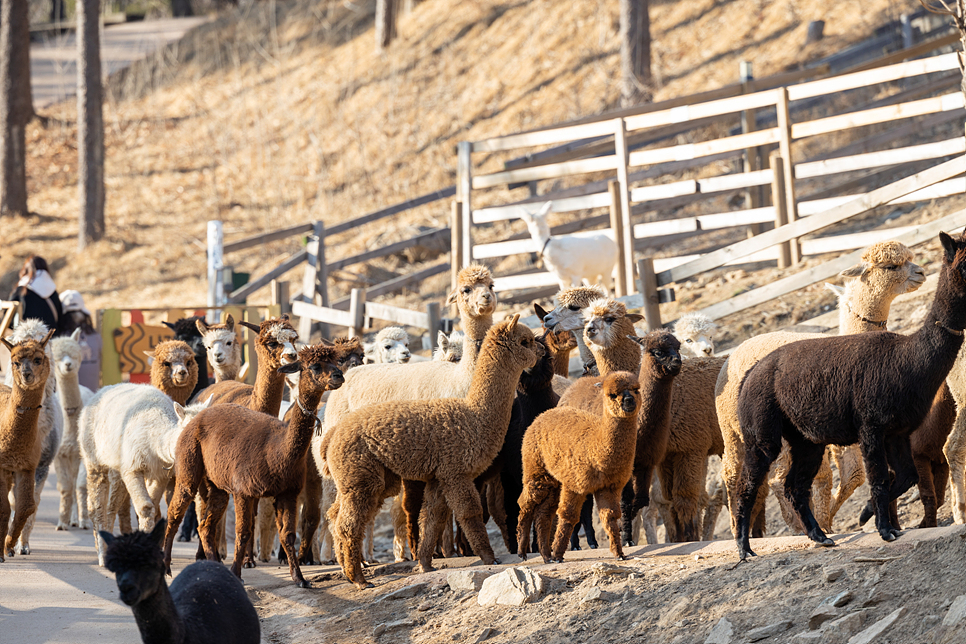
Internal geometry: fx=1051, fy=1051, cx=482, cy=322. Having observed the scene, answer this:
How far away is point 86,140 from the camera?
23.2 m

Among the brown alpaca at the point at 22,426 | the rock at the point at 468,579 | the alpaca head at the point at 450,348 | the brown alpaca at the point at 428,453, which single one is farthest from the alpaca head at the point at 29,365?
the rock at the point at 468,579

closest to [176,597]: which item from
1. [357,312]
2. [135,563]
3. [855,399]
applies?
[135,563]

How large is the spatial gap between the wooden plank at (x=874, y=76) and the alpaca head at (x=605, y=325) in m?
5.71

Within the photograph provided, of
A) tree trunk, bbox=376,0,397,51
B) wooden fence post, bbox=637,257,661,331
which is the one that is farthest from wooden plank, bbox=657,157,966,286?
tree trunk, bbox=376,0,397,51

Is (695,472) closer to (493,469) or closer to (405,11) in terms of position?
(493,469)

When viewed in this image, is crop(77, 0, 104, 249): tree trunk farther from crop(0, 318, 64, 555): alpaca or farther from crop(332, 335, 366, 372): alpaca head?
crop(332, 335, 366, 372): alpaca head

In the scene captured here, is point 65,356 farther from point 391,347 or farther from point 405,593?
point 405,593

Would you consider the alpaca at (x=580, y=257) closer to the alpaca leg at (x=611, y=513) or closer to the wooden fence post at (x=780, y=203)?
the wooden fence post at (x=780, y=203)

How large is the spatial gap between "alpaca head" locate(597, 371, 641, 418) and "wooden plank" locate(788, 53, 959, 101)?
24.4 feet

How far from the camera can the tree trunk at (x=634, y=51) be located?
20484mm

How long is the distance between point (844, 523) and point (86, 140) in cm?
1965

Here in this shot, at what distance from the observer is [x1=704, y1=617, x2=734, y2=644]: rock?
4.81 m

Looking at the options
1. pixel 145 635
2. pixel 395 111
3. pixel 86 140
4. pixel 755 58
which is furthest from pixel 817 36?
pixel 145 635

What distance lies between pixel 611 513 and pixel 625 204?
7506 millimetres
